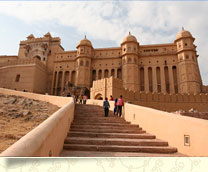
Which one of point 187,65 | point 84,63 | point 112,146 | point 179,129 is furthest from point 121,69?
point 112,146

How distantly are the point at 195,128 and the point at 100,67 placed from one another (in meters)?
32.2

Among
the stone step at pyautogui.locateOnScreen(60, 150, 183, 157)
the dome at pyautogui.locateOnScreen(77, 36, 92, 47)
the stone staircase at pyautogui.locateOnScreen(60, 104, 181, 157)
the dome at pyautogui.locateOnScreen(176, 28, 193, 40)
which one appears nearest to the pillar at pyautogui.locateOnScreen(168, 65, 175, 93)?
the dome at pyautogui.locateOnScreen(176, 28, 193, 40)

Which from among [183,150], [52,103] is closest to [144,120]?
[183,150]

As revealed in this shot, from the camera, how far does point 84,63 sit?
3409cm

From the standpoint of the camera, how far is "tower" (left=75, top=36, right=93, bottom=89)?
33031mm

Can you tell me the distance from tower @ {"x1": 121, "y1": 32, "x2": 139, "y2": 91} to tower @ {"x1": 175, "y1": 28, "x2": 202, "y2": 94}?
8109 millimetres

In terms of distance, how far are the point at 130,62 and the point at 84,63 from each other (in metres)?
9.56

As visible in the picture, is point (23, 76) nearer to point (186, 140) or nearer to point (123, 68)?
point (123, 68)

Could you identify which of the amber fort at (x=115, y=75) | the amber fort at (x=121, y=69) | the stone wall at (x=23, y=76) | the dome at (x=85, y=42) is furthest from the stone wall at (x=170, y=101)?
the stone wall at (x=23, y=76)

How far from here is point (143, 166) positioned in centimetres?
191

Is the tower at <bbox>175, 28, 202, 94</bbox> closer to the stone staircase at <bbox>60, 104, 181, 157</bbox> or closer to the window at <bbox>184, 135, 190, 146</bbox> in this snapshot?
the stone staircase at <bbox>60, 104, 181, 157</bbox>

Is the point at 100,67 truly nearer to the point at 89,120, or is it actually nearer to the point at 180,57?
the point at 180,57

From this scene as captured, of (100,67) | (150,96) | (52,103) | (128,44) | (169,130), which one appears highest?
(128,44)

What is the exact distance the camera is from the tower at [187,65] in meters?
28.6
